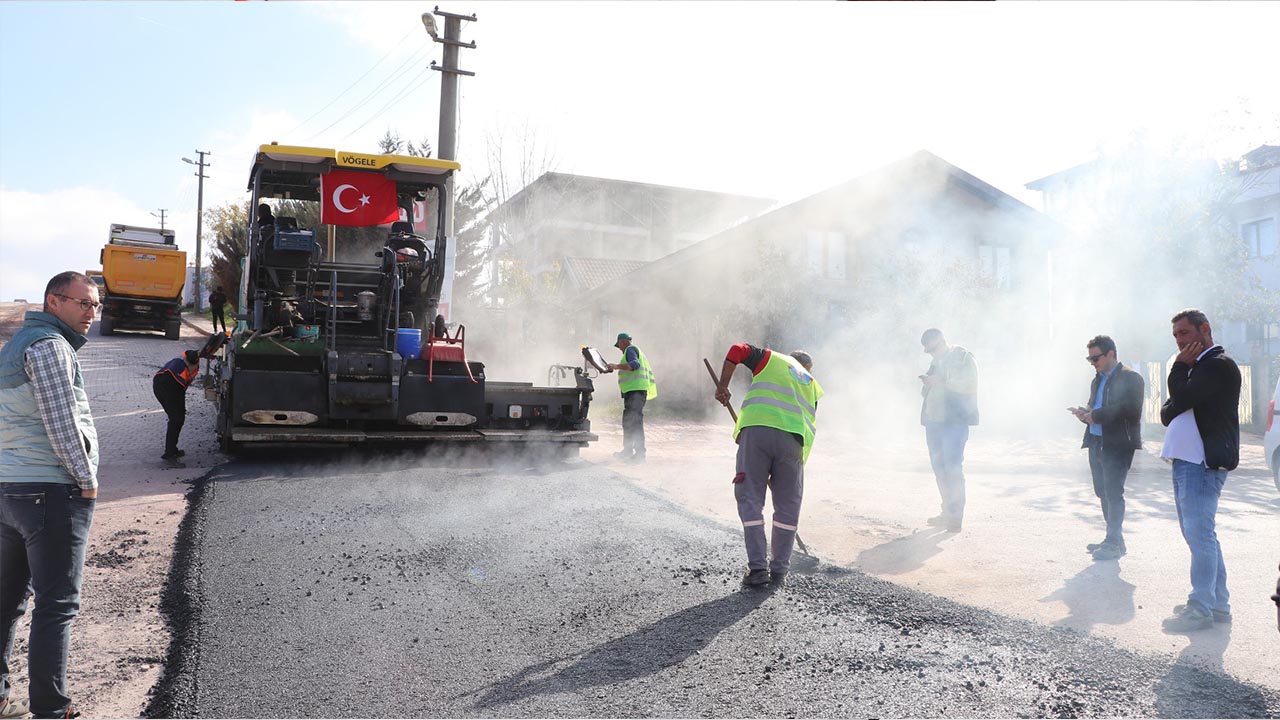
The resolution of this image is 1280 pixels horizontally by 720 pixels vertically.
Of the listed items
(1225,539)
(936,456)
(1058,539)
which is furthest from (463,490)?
(1225,539)

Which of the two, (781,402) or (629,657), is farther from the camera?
(781,402)

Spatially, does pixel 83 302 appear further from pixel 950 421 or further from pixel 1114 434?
pixel 1114 434

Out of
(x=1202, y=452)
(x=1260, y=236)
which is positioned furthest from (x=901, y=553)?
(x=1260, y=236)

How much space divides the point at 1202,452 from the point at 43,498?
17.4 ft

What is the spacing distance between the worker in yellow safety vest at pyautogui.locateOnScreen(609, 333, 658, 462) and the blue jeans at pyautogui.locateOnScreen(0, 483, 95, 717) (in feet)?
24.2

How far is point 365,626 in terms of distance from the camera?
160 inches

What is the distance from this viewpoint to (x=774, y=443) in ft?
17.2

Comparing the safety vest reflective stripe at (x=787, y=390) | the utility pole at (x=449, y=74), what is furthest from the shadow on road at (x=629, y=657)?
the utility pole at (x=449, y=74)

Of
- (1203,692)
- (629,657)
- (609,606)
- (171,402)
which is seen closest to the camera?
(1203,692)

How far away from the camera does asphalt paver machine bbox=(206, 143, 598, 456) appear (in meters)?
8.12

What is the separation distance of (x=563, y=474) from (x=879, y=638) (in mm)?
4967

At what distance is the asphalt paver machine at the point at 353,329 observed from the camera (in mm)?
8117

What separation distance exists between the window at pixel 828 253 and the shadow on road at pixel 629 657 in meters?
16.3

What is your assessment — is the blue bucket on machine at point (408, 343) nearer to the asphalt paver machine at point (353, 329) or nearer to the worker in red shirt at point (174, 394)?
the asphalt paver machine at point (353, 329)
